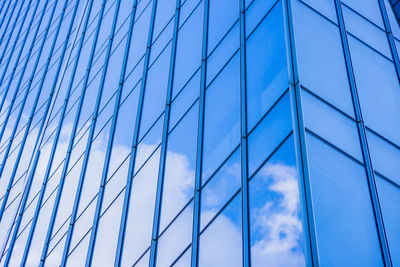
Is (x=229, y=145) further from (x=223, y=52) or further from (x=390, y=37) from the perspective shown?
(x=390, y=37)

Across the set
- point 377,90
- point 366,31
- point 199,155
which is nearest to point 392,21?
point 366,31

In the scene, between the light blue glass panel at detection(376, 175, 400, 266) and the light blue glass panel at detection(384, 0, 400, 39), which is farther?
the light blue glass panel at detection(384, 0, 400, 39)

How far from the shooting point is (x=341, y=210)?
8094 millimetres

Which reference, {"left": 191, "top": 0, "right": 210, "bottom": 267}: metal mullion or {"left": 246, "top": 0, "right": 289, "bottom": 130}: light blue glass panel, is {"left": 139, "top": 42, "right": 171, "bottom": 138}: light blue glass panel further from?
{"left": 246, "top": 0, "right": 289, "bottom": 130}: light blue glass panel

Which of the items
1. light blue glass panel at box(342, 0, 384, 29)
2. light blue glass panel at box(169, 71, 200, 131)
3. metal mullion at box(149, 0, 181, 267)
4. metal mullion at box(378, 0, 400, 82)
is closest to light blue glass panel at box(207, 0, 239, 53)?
light blue glass panel at box(169, 71, 200, 131)

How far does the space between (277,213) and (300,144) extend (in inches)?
45.2

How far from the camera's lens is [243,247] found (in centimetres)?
895

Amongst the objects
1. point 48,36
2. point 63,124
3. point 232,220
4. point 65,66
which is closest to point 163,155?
point 232,220

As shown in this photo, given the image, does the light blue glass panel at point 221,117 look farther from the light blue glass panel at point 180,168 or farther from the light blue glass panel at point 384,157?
the light blue glass panel at point 384,157

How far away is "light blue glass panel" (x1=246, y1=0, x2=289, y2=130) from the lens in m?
9.61

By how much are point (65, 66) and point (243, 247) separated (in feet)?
65.3

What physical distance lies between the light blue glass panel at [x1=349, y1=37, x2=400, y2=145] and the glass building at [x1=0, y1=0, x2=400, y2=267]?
0.11 feet

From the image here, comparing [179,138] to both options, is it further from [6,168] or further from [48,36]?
[48,36]

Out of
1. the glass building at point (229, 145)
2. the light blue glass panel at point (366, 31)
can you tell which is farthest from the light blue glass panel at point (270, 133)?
the light blue glass panel at point (366, 31)
